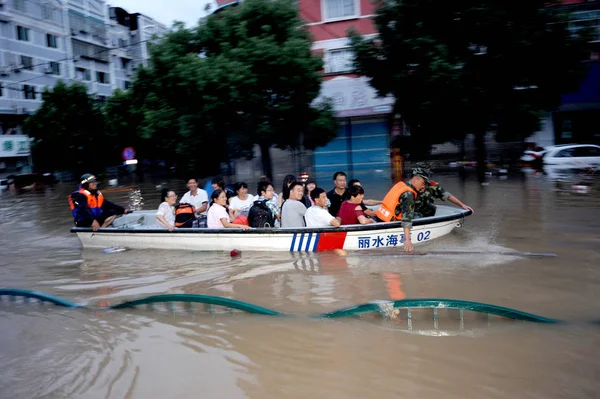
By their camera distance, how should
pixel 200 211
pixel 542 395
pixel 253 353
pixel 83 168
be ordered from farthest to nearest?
pixel 83 168 → pixel 200 211 → pixel 253 353 → pixel 542 395

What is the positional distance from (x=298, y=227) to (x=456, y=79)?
919 cm

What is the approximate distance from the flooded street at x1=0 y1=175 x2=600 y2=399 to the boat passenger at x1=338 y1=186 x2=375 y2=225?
0.58 meters

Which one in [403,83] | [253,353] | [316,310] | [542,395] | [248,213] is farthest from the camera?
[403,83]

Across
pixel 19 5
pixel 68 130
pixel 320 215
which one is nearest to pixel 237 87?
pixel 320 215

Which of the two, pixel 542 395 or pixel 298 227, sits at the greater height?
pixel 298 227

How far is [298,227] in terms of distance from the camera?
866cm

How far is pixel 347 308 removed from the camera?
5734mm

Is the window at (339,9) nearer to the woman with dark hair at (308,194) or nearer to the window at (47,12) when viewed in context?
the woman with dark hair at (308,194)

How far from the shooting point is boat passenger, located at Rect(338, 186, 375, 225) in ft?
27.2

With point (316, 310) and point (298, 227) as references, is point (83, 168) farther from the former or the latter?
point (316, 310)

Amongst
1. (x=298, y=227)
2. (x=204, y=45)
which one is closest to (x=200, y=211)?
(x=298, y=227)

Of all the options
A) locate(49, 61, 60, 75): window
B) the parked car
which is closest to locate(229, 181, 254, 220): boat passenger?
the parked car

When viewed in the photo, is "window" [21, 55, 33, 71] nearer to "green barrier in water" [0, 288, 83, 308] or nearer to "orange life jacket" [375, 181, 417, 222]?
"green barrier in water" [0, 288, 83, 308]

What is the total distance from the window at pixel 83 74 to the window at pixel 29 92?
5.01 meters
